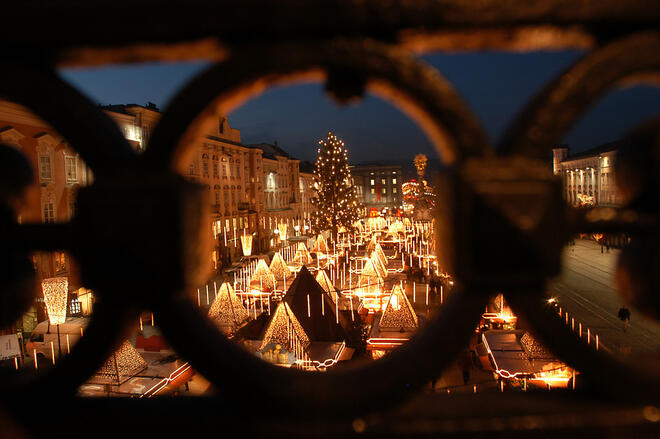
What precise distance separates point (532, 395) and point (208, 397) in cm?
86

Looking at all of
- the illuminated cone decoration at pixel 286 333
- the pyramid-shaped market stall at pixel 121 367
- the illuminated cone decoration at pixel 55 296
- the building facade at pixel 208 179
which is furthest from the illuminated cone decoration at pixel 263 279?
the pyramid-shaped market stall at pixel 121 367

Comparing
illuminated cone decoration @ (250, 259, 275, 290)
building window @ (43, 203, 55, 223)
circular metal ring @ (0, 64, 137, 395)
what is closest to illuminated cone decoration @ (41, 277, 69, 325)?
illuminated cone decoration @ (250, 259, 275, 290)

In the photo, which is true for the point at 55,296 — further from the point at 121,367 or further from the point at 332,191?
the point at 332,191

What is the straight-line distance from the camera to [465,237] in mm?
852

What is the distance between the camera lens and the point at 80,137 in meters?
0.91

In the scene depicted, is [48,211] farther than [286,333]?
Yes

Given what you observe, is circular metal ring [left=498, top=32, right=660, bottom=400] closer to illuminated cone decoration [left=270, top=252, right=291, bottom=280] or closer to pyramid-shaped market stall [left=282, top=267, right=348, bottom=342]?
pyramid-shaped market stall [left=282, top=267, right=348, bottom=342]

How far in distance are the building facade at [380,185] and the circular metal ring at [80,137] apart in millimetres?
100044

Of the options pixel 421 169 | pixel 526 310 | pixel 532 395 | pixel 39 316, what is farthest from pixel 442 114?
pixel 421 169

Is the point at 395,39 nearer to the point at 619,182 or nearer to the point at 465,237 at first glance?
the point at 465,237

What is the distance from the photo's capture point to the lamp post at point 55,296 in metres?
8.54

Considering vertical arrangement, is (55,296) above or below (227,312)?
above

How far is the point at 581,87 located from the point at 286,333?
28.5 ft

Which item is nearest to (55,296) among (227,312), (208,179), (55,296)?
(55,296)
